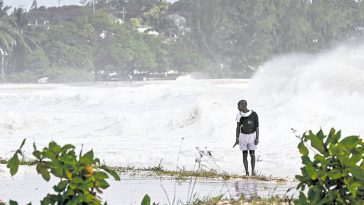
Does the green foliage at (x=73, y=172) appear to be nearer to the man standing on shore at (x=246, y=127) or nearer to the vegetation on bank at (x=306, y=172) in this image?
the vegetation on bank at (x=306, y=172)

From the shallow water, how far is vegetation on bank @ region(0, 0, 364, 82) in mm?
91241

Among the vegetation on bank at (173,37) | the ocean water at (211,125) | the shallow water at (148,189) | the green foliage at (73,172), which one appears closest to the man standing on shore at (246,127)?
the shallow water at (148,189)

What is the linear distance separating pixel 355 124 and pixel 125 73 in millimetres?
88045

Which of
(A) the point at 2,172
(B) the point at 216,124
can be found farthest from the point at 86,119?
(A) the point at 2,172

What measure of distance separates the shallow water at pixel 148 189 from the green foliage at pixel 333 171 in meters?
5.04

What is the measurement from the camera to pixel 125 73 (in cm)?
11519

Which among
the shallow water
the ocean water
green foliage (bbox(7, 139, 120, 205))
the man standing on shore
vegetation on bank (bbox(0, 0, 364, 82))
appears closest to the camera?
green foliage (bbox(7, 139, 120, 205))

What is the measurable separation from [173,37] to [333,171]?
423 ft

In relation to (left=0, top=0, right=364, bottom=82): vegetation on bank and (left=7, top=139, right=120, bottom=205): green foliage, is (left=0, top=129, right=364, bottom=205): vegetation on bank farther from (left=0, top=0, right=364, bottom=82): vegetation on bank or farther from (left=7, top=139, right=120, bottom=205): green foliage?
(left=0, top=0, right=364, bottom=82): vegetation on bank

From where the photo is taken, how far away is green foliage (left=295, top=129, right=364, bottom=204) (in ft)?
15.8

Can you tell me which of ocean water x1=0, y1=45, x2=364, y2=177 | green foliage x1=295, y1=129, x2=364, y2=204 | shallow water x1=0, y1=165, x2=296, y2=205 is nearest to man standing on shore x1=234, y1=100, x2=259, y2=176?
shallow water x1=0, y1=165, x2=296, y2=205

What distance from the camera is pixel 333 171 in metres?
4.80

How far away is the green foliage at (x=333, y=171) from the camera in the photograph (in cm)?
480

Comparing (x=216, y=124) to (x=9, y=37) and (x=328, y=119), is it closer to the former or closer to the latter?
(x=328, y=119)
